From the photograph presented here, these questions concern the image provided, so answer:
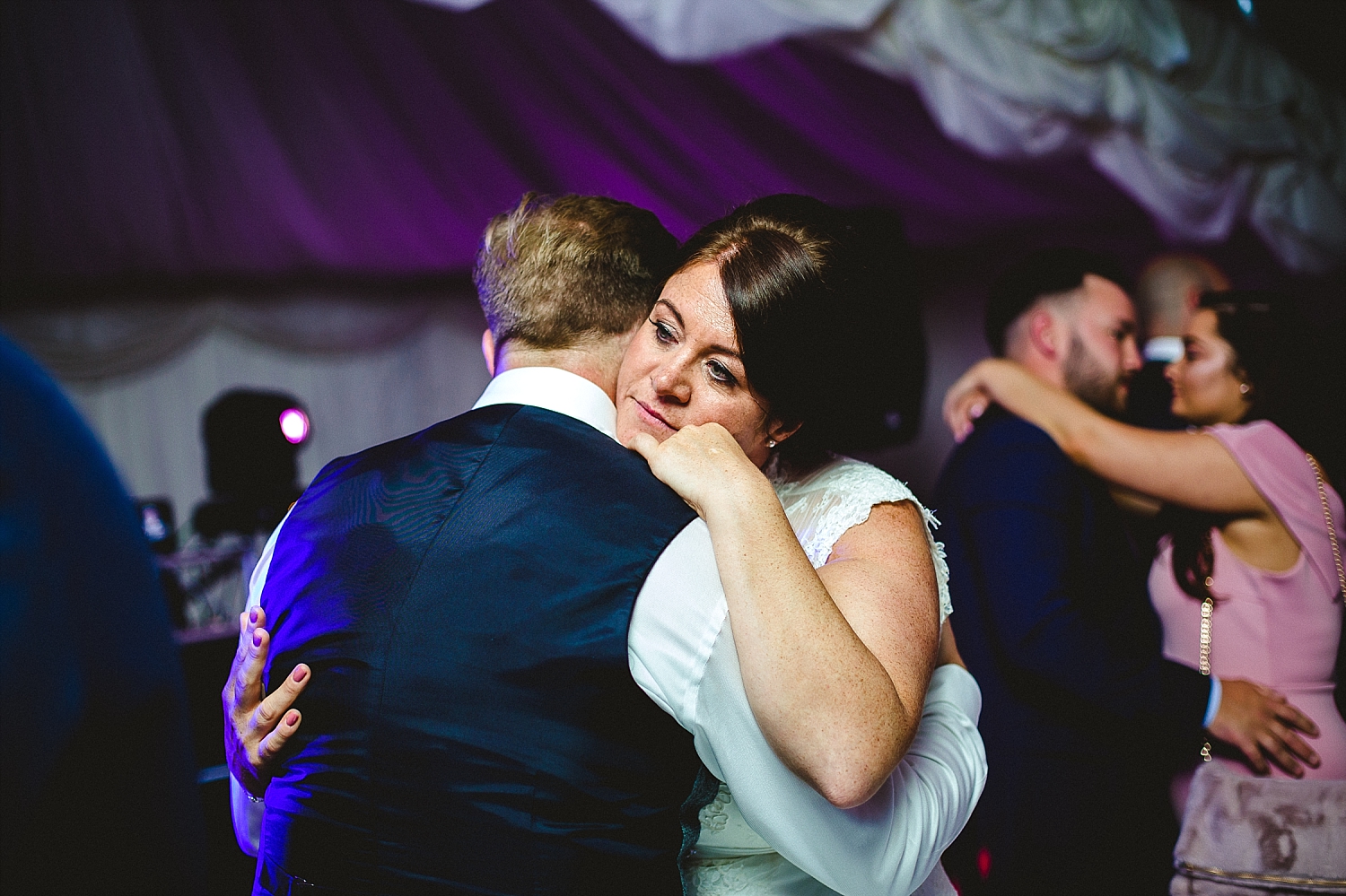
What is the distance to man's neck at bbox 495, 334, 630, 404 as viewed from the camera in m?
1.23

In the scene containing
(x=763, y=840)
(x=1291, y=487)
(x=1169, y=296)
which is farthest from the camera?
(x=1169, y=296)

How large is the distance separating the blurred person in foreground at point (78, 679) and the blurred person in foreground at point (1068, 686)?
1771mm

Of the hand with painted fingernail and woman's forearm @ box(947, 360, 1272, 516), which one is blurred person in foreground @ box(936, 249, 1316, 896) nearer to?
woman's forearm @ box(947, 360, 1272, 516)

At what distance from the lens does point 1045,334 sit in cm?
240

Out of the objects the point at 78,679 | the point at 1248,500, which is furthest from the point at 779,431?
the point at 1248,500

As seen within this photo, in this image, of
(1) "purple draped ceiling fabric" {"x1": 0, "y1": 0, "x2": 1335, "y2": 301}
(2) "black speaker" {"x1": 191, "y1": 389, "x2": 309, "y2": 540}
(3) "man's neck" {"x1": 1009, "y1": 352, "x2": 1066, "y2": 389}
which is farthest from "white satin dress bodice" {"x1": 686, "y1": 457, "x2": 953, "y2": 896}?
(2) "black speaker" {"x1": 191, "y1": 389, "x2": 309, "y2": 540}

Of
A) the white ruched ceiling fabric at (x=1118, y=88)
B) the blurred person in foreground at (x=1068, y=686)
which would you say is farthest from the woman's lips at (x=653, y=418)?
the white ruched ceiling fabric at (x=1118, y=88)

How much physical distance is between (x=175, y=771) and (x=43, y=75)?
4.09m

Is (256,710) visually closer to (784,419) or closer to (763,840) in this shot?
(763,840)

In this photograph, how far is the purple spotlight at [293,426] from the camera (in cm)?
415

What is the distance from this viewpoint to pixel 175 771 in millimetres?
588

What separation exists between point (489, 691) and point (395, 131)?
380 cm

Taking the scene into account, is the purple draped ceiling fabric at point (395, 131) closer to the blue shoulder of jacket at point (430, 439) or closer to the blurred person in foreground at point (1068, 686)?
the blurred person in foreground at point (1068, 686)

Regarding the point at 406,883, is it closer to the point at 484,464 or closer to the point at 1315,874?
the point at 484,464
